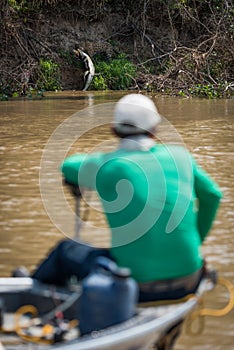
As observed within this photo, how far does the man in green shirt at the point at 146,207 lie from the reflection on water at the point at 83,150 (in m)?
0.72

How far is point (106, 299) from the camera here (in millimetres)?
3361

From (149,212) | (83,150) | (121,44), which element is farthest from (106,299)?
(121,44)

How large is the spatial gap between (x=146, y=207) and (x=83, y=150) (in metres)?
6.83

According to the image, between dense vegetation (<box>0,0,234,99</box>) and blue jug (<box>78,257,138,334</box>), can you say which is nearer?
blue jug (<box>78,257,138,334</box>)

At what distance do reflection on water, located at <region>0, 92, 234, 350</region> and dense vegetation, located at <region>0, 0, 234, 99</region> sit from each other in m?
2.33

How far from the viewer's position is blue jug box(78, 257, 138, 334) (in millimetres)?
3354

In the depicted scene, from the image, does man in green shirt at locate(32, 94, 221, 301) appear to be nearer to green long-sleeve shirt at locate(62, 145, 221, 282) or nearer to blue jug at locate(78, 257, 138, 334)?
green long-sleeve shirt at locate(62, 145, 221, 282)

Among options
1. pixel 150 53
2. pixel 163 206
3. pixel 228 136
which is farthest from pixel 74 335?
pixel 150 53

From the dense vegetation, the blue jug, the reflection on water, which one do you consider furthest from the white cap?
the dense vegetation

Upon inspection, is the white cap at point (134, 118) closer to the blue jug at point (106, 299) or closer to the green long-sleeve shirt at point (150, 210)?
the green long-sleeve shirt at point (150, 210)

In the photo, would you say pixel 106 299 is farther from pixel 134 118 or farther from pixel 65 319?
pixel 134 118

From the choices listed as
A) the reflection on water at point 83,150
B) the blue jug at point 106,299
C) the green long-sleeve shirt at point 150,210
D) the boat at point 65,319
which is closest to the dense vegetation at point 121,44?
the reflection on water at point 83,150

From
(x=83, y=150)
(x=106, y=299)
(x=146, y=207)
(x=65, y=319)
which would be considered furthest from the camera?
(x=83, y=150)

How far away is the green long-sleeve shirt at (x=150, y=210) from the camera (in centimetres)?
364
